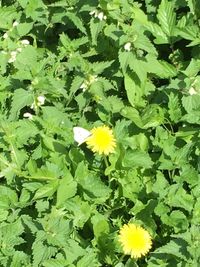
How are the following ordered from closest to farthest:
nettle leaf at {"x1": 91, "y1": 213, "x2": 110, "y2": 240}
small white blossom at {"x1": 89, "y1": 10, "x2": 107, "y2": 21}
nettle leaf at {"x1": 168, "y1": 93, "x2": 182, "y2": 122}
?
nettle leaf at {"x1": 91, "y1": 213, "x2": 110, "y2": 240} < nettle leaf at {"x1": 168, "y1": 93, "x2": 182, "y2": 122} < small white blossom at {"x1": 89, "y1": 10, "x2": 107, "y2": 21}

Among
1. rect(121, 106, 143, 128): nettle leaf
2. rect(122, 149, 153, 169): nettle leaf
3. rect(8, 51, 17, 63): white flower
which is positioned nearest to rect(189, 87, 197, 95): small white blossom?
rect(121, 106, 143, 128): nettle leaf

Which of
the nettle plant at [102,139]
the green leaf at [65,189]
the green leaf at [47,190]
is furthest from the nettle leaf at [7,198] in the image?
the green leaf at [65,189]

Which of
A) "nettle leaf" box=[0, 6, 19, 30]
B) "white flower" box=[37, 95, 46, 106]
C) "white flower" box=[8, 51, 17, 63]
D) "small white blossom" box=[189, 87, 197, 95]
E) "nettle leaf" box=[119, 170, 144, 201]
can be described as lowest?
"nettle leaf" box=[119, 170, 144, 201]

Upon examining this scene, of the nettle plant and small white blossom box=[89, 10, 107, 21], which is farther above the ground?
small white blossom box=[89, 10, 107, 21]

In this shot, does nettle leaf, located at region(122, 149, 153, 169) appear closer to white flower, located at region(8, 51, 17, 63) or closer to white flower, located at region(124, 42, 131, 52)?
white flower, located at region(124, 42, 131, 52)

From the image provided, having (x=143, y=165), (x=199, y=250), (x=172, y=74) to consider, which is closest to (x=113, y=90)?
(x=172, y=74)

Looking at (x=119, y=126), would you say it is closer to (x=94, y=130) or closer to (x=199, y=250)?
(x=94, y=130)
